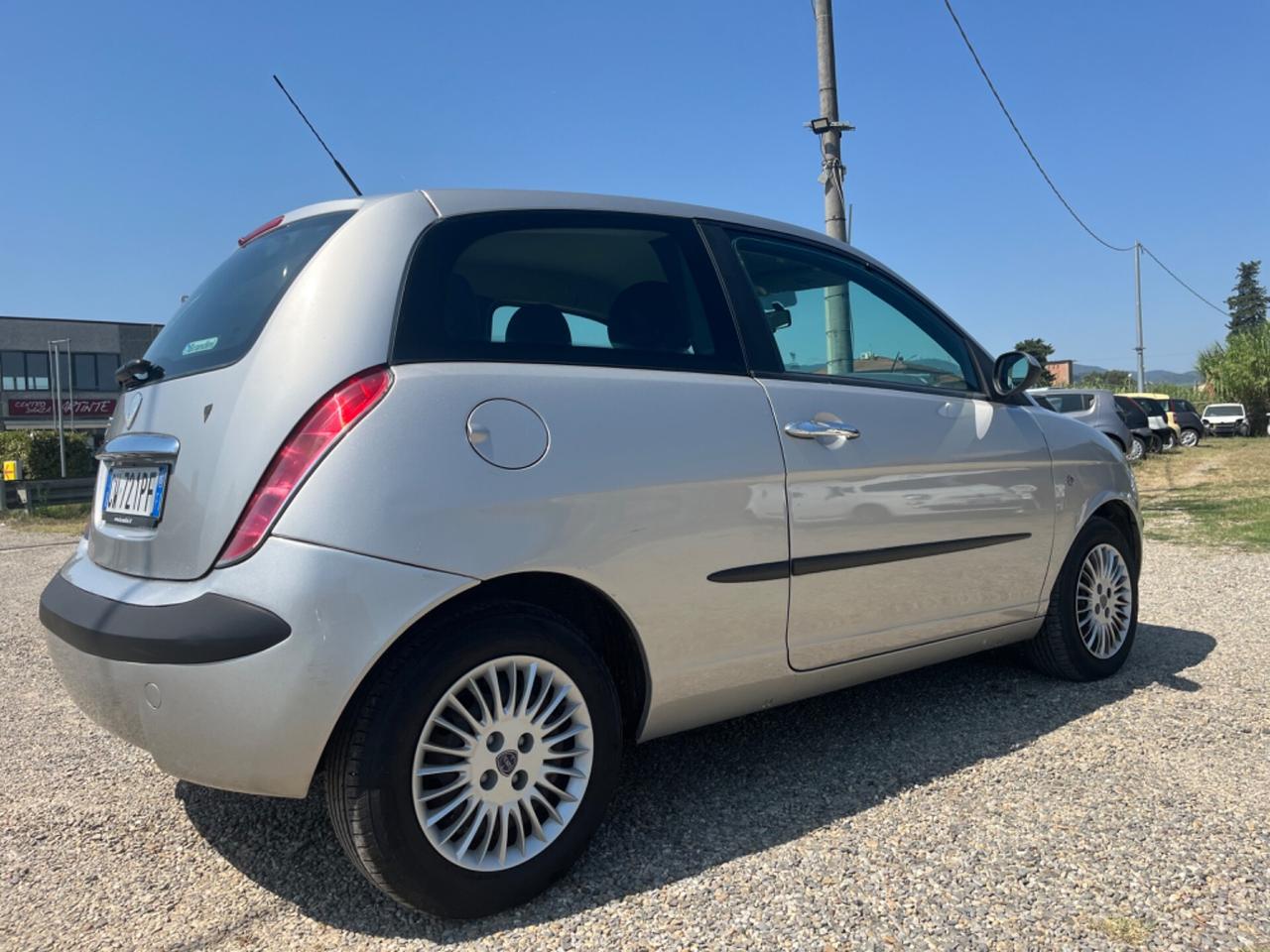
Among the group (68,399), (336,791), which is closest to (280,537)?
(336,791)

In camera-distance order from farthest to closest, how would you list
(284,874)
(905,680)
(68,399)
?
(68,399)
(905,680)
(284,874)

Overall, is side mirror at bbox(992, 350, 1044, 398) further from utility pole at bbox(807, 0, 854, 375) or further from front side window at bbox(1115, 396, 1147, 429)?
front side window at bbox(1115, 396, 1147, 429)

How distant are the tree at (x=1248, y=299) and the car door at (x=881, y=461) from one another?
113176 mm

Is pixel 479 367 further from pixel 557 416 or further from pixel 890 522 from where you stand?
pixel 890 522

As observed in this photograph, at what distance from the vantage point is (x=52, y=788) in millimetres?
3250

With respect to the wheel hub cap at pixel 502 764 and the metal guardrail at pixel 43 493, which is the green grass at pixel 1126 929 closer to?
the wheel hub cap at pixel 502 764

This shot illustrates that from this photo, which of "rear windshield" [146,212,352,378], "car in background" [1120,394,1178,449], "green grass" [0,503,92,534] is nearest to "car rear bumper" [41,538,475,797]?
"rear windshield" [146,212,352,378]

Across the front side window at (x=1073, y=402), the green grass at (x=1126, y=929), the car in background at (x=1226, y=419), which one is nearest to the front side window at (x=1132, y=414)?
the front side window at (x=1073, y=402)

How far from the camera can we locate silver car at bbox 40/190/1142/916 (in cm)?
212

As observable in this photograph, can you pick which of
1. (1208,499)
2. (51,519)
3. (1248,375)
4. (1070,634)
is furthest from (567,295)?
(1248,375)

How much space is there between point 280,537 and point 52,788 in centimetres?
192

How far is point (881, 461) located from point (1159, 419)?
1032 inches

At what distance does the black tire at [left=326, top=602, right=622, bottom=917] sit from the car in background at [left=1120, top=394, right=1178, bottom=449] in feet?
84.3

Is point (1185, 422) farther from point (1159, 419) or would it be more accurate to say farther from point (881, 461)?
point (881, 461)
